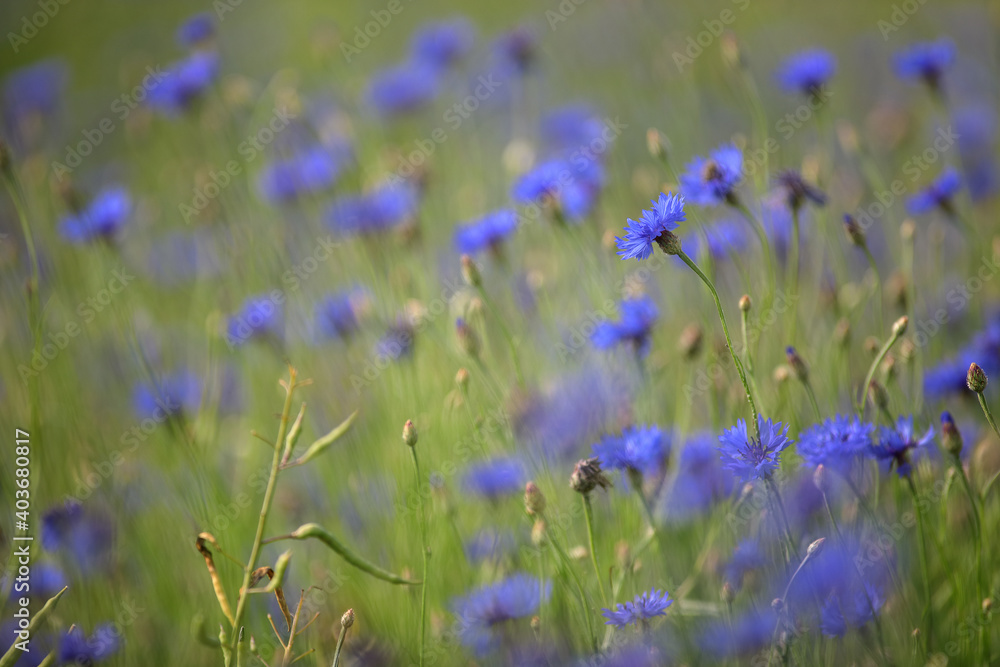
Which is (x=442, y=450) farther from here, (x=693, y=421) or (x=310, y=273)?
(x=310, y=273)

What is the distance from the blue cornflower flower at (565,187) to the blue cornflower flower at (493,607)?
2.36 ft

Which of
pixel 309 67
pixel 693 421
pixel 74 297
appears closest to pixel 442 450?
pixel 693 421

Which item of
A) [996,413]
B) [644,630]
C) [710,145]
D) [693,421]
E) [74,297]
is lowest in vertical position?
[644,630]

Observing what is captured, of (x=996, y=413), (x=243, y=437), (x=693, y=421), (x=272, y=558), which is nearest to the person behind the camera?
(x=996, y=413)

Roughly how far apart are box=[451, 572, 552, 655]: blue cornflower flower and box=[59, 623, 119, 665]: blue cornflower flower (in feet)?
→ 2.03

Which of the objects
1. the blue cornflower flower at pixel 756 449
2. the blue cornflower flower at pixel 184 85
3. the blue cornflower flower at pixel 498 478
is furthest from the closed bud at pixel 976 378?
the blue cornflower flower at pixel 184 85

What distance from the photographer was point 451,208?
8.75 ft

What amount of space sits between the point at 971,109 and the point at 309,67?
166 inches

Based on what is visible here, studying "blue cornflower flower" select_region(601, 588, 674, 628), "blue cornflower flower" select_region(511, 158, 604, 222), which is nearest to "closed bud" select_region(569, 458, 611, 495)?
"blue cornflower flower" select_region(601, 588, 674, 628)

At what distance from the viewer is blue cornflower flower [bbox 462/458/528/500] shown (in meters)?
1.46

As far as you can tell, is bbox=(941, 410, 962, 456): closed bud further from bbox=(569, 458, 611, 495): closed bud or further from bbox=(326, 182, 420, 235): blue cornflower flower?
bbox=(326, 182, 420, 235): blue cornflower flower

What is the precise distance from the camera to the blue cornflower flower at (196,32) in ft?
7.13

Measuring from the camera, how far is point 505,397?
5.13 feet

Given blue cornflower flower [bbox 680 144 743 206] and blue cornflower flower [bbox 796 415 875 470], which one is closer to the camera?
blue cornflower flower [bbox 796 415 875 470]
